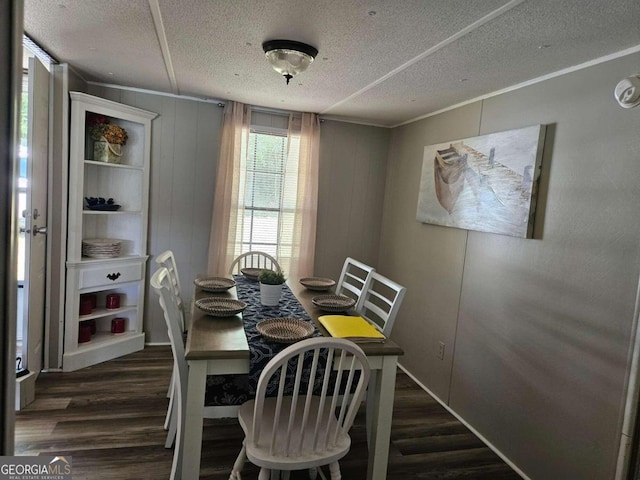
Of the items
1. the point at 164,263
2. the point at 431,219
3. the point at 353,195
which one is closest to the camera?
the point at 164,263

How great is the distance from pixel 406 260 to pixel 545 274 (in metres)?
1.48

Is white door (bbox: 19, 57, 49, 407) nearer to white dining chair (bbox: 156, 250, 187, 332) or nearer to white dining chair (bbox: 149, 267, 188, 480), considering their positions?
white dining chair (bbox: 156, 250, 187, 332)

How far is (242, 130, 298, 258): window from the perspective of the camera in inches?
143

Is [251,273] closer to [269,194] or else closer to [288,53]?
[269,194]

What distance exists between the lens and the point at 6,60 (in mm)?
688

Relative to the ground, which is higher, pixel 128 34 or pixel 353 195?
pixel 128 34

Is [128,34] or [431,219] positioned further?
[431,219]

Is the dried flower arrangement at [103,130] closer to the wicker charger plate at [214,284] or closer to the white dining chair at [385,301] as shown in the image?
the wicker charger plate at [214,284]

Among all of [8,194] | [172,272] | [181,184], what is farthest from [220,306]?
[181,184]

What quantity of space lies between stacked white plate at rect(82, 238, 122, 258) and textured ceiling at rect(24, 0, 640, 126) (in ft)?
4.16

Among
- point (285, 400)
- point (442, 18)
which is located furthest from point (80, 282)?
point (442, 18)

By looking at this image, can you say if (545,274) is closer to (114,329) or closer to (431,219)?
(431,219)

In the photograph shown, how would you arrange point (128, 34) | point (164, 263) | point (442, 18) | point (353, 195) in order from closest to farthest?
point (442, 18), point (128, 34), point (164, 263), point (353, 195)

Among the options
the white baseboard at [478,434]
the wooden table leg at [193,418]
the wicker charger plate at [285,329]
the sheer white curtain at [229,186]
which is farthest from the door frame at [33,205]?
the white baseboard at [478,434]
